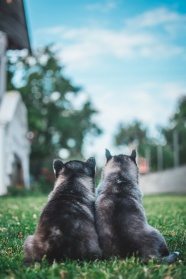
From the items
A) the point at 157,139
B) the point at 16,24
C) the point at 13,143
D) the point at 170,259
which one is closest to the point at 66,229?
the point at 170,259

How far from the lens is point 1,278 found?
3.45 metres

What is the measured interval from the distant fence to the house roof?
1641cm

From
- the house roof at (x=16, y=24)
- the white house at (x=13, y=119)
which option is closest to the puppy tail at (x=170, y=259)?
the house roof at (x=16, y=24)

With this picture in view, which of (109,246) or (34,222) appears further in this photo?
(34,222)

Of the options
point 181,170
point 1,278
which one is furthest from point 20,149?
point 1,278

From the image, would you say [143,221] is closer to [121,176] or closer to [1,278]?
[121,176]

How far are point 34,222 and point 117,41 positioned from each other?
676 inches

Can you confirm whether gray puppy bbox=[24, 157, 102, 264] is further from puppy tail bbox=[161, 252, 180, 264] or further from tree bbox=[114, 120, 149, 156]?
tree bbox=[114, 120, 149, 156]

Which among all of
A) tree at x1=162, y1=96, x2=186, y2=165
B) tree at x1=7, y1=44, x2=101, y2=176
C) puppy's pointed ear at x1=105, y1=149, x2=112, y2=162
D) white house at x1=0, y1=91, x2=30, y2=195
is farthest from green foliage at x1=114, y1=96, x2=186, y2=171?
puppy's pointed ear at x1=105, y1=149, x2=112, y2=162

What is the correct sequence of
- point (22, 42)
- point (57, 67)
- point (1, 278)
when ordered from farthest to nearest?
1. point (57, 67)
2. point (22, 42)
3. point (1, 278)

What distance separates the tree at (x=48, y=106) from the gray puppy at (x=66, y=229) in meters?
26.2

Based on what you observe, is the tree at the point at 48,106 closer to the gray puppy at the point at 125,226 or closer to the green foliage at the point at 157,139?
the green foliage at the point at 157,139

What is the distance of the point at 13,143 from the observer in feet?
70.7

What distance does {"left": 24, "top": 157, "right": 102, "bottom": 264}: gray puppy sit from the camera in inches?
145
